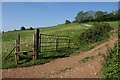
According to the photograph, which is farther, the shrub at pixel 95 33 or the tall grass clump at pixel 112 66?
the shrub at pixel 95 33

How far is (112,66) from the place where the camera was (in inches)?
518

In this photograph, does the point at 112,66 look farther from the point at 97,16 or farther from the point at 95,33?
the point at 97,16

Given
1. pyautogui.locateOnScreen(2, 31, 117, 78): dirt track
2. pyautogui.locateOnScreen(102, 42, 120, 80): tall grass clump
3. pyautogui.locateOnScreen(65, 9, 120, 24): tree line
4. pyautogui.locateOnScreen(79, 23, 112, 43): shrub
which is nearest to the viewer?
pyautogui.locateOnScreen(102, 42, 120, 80): tall grass clump

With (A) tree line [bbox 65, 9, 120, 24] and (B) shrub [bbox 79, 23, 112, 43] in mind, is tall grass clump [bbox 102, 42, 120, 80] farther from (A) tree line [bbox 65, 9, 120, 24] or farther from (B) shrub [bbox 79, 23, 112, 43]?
(A) tree line [bbox 65, 9, 120, 24]

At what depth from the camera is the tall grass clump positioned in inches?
494

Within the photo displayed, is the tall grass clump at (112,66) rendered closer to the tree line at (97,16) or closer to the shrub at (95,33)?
the shrub at (95,33)

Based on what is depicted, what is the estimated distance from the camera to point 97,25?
109ft

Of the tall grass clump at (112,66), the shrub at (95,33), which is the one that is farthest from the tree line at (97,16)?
the tall grass clump at (112,66)

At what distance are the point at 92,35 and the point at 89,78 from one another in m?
18.0

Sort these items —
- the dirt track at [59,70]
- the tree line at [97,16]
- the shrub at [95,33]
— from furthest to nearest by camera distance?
the tree line at [97,16] < the shrub at [95,33] < the dirt track at [59,70]

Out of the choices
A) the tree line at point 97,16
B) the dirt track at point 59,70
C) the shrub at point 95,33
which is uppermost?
the tree line at point 97,16

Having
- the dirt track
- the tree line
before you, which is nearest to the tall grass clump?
the dirt track

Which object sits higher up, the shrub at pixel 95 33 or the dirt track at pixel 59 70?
the shrub at pixel 95 33

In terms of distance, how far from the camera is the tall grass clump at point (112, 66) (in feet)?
41.2
